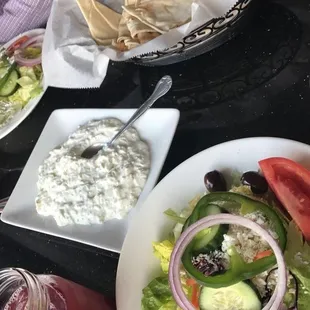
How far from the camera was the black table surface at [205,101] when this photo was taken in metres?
1.14

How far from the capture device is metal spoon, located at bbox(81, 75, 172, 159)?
48.9 inches

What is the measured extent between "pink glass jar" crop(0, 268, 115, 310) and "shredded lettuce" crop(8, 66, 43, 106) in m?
0.62

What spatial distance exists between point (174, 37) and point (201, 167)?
30 cm

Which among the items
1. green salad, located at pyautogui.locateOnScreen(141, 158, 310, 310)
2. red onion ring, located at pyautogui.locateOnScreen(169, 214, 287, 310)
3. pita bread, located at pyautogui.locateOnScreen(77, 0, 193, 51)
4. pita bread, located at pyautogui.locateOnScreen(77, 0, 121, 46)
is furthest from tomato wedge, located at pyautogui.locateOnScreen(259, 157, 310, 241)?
pita bread, located at pyautogui.locateOnScreen(77, 0, 121, 46)

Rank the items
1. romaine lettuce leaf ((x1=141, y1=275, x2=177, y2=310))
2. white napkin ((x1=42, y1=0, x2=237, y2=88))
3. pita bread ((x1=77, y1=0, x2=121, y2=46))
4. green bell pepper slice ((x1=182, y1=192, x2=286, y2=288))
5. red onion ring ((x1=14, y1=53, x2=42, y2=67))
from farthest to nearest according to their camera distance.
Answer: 1. red onion ring ((x1=14, y1=53, x2=42, y2=67))
2. pita bread ((x1=77, y1=0, x2=121, y2=46))
3. white napkin ((x1=42, y1=0, x2=237, y2=88))
4. romaine lettuce leaf ((x1=141, y1=275, x2=177, y2=310))
5. green bell pepper slice ((x1=182, y1=192, x2=286, y2=288))

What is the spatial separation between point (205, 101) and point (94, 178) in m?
0.29

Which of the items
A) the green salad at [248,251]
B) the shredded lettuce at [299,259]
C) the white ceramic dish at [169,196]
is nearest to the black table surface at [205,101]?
the white ceramic dish at [169,196]

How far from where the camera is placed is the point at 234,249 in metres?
0.84

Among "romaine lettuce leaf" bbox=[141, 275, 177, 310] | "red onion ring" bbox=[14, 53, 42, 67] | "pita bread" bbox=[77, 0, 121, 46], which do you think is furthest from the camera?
"red onion ring" bbox=[14, 53, 42, 67]

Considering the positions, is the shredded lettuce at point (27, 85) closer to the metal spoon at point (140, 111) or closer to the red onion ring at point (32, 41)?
the red onion ring at point (32, 41)

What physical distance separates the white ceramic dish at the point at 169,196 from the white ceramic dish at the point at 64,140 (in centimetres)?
7

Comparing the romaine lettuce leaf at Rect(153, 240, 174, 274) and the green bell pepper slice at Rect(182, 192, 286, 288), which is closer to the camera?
the green bell pepper slice at Rect(182, 192, 286, 288)

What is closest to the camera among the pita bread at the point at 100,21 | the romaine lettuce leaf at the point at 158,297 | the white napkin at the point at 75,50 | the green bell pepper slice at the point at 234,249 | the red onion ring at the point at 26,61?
the green bell pepper slice at the point at 234,249

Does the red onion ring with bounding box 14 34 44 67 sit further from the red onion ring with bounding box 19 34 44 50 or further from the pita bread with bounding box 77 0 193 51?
the pita bread with bounding box 77 0 193 51
